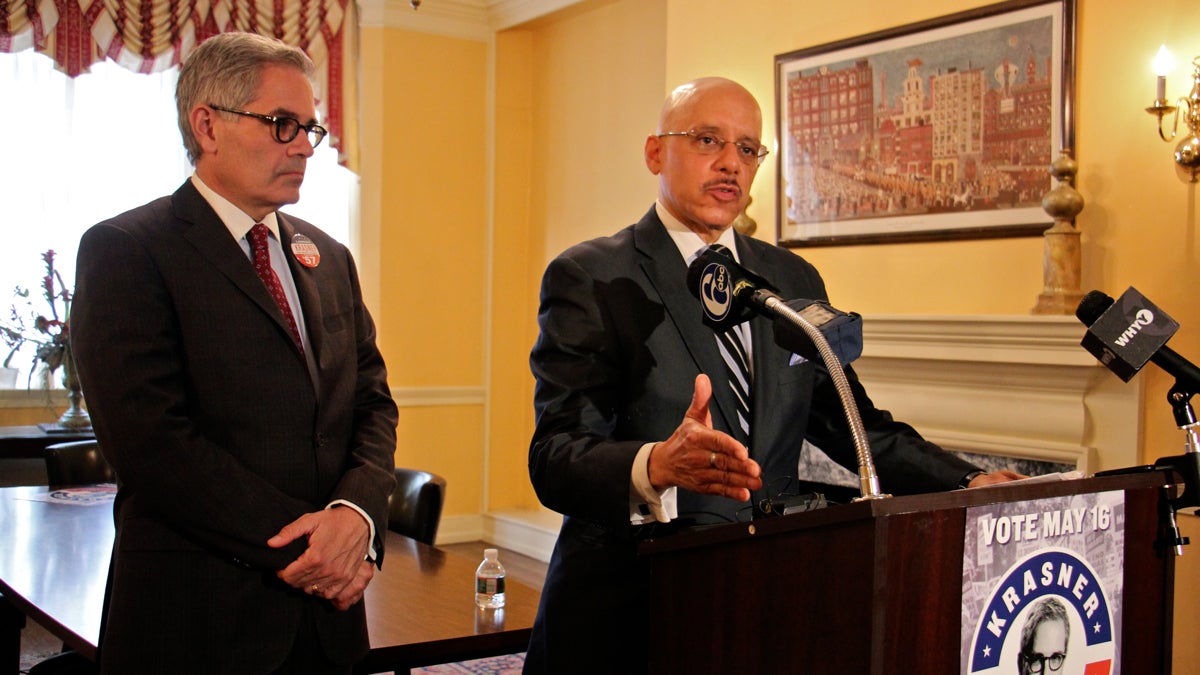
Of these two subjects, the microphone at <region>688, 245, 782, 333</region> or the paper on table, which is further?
the paper on table

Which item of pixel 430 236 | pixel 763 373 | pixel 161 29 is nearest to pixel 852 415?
pixel 763 373

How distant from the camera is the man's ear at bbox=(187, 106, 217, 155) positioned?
5.51 ft

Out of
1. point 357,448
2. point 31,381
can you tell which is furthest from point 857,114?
point 31,381

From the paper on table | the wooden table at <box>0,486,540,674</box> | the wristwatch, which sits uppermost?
the wristwatch

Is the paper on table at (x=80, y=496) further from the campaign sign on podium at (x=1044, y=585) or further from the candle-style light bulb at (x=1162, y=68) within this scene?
the candle-style light bulb at (x=1162, y=68)

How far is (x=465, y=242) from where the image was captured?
683 centimetres

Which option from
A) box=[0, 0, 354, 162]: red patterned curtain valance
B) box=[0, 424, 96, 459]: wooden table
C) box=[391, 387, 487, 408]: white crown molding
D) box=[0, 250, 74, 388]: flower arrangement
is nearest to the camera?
box=[0, 424, 96, 459]: wooden table

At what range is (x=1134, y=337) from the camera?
138 centimetres

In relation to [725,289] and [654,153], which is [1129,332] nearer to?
[725,289]

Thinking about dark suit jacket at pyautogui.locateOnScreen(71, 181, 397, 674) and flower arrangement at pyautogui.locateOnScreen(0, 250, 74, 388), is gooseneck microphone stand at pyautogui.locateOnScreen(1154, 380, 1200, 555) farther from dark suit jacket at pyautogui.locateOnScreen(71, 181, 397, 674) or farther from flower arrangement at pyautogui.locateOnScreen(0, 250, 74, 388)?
flower arrangement at pyautogui.locateOnScreen(0, 250, 74, 388)

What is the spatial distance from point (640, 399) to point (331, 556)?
1.68 ft

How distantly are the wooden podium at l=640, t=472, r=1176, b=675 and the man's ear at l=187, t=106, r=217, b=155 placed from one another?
92 centimetres

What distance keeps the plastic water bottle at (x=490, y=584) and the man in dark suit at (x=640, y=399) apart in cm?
62

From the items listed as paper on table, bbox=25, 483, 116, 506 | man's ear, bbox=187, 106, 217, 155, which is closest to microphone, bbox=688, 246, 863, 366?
man's ear, bbox=187, 106, 217, 155
